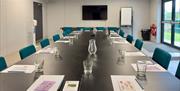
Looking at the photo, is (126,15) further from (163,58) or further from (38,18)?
(163,58)

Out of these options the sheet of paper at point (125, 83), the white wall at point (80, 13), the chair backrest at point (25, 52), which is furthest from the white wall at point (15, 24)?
the sheet of paper at point (125, 83)

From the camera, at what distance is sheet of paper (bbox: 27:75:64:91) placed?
1.60 m

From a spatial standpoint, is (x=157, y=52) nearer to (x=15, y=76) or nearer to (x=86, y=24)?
(x=15, y=76)

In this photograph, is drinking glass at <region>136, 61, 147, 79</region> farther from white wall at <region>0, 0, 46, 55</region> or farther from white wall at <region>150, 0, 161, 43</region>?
white wall at <region>150, 0, 161, 43</region>

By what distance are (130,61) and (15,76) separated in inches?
48.0

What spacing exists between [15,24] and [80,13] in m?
4.74

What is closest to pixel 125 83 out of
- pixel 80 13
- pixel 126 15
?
pixel 126 15

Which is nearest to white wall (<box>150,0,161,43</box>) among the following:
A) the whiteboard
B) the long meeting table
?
the whiteboard

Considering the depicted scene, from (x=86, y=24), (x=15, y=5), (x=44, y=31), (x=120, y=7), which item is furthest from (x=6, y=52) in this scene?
(x=120, y=7)

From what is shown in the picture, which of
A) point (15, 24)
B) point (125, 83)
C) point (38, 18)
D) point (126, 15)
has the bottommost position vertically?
point (125, 83)

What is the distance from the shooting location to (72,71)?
2.08 m

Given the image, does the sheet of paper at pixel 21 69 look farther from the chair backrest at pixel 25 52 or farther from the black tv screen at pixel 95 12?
the black tv screen at pixel 95 12

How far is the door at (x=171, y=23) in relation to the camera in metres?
9.09

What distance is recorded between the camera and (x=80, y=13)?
12055mm
